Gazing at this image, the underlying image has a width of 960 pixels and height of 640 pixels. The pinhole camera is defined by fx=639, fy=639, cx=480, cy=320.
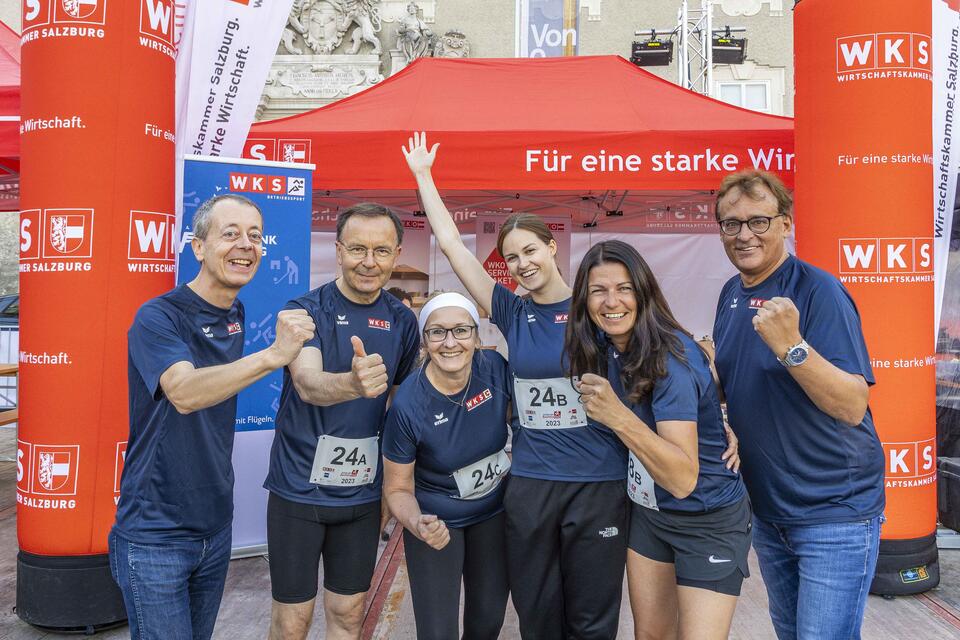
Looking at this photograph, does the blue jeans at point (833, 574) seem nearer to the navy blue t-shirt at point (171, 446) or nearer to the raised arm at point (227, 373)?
the raised arm at point (227, 373)

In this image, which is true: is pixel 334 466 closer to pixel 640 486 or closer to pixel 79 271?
pixel 640 486

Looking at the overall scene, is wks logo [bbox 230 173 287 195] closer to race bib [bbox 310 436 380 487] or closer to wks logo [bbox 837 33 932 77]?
race bib [bbox 310 436 380 487]

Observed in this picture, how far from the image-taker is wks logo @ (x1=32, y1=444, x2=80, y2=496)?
2.77 meters

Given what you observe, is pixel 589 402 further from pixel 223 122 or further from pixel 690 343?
pixel 223 122

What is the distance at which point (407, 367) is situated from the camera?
7.75 feet

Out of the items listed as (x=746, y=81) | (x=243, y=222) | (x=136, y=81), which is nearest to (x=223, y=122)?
(x=136, y=81)

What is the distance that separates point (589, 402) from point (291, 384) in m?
1.10

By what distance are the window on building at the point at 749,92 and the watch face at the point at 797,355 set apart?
14370 mm

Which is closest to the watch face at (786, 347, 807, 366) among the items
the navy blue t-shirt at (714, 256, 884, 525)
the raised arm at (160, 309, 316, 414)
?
the navy blue t-shirt at (714, 256, 884, 525)

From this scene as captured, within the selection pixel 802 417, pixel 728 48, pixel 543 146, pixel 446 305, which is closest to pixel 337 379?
pixel 446 305

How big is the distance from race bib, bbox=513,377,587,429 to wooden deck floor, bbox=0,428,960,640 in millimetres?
1471

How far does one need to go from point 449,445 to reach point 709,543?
2.68ft

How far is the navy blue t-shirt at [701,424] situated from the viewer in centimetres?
173

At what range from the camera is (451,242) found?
254cm
